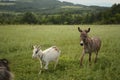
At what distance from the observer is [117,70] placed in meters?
11.7

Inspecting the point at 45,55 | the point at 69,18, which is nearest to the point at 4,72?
the point at 45,55

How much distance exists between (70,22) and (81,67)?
49.1 meters

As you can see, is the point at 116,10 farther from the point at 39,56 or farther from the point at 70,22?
the point at 39,56

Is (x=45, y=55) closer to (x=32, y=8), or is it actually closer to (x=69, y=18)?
(x=69, y=18)

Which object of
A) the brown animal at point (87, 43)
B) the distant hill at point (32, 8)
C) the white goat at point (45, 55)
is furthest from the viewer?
the distant hill at point (32, 8)

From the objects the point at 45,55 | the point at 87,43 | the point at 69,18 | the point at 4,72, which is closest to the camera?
the point at 4,72

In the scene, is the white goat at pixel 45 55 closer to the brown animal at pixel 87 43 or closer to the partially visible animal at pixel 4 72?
the brown animal at pixel 87 43

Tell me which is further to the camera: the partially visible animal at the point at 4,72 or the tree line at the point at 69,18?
the tree line at the point at 69,18

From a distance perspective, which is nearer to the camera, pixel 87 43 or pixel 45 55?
pixel 45 55

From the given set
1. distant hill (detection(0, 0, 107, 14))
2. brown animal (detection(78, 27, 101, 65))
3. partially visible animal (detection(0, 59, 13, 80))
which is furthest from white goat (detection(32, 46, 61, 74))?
distant hill (detection(0, 0, 107, 14))

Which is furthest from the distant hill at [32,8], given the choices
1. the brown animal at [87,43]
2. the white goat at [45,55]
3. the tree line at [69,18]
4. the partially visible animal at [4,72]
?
the partially visible animal at [4,72]

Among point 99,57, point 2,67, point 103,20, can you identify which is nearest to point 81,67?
point 99,57

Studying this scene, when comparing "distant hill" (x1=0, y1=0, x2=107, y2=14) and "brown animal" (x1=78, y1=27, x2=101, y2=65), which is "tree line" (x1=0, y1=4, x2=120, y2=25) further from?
"brown animal" (x1=78, y1=27, x2=101, y2=65)

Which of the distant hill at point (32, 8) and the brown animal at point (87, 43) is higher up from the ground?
the brown animal at point (87, 43)
